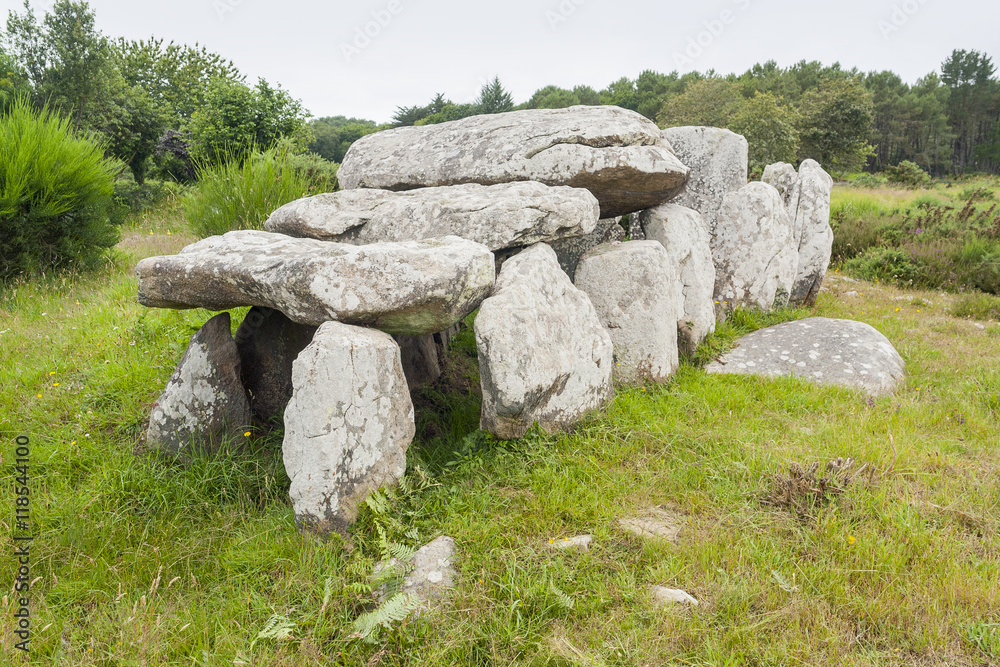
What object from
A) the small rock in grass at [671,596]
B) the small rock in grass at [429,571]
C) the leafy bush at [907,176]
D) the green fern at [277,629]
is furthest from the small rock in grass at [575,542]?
the leafy bush at [907,176]

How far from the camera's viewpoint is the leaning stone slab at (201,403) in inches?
172

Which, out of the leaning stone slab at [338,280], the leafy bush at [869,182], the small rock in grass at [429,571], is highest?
the leaning stone slab at [338,280]

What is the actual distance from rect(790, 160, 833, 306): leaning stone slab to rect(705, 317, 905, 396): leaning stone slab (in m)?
2.05

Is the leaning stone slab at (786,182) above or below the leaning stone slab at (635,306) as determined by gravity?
above

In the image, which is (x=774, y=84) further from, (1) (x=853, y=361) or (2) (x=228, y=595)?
(2) (x=228, y=595)

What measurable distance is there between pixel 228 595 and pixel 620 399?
3.21 metres

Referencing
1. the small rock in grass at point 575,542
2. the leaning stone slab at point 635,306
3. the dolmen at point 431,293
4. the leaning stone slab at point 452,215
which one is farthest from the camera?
the leaning stone slab at point 635,306

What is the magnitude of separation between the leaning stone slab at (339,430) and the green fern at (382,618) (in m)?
0.73

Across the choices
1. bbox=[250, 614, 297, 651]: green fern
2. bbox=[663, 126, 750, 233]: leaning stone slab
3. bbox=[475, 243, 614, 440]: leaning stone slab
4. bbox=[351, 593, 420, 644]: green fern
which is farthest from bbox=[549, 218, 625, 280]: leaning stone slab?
bbox=[250, 614, 297, 651]: green fern

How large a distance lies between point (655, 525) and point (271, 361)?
338 cm

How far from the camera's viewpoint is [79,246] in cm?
811

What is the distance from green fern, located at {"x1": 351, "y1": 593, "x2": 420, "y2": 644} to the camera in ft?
9.21

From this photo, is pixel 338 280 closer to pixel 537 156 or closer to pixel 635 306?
pixel 537 156

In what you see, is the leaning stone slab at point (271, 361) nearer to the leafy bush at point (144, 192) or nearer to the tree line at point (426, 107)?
the tree line at point (426, 107)
